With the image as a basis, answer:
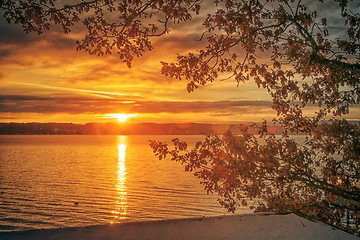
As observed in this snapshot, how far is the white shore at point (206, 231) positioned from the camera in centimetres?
789

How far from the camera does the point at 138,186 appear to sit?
50844mm

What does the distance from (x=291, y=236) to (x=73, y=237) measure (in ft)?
19.2

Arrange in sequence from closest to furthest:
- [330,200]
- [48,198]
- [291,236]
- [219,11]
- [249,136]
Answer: [291,236], [219,11], [249,136], [330,200], [48,198]

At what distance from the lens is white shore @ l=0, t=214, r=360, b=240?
7.89m

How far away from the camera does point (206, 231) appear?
8500 mm

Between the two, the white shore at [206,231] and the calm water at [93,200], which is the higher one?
the white shore at [206,231]

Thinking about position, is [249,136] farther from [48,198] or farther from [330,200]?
[48,198]

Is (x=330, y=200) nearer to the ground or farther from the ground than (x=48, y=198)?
farther from the ground

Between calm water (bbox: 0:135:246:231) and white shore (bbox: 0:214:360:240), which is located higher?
white shore (bbox: 0:214:360:240)

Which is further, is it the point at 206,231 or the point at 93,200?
the point at 93,200

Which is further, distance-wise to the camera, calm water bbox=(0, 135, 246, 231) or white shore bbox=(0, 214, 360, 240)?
calm water bbox=(0, 135, 246, 231)

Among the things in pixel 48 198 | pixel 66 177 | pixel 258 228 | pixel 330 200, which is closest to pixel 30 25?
pixel 258 228

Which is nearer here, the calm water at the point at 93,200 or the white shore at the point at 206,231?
the white shore at the point at 206,231

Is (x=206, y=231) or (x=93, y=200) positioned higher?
(x=206, y=231)
